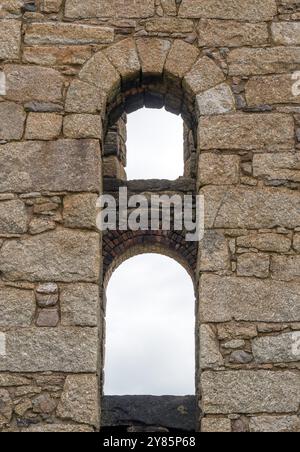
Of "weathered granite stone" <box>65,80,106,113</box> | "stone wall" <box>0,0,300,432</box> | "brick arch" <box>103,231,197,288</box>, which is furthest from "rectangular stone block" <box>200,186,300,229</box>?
"brick arch" <box>103,231,197,288</box>

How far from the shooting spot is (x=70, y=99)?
576 cm

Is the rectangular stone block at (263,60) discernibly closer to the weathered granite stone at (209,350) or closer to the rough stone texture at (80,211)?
the rough stone texture at (80,211)

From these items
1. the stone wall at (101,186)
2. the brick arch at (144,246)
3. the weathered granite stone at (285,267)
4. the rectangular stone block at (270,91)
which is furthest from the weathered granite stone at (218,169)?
the brick arch at (144,246)

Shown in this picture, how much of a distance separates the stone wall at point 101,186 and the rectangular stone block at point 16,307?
0.01 metres

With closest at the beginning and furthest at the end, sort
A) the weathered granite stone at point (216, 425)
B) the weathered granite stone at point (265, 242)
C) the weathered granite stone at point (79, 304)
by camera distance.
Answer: the weathered granite stone at point (216, 425)
the weathered granite stone at point (79, 304)
the weathered granite stone at point (265, 242)

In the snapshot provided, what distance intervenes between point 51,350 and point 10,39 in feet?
8.27

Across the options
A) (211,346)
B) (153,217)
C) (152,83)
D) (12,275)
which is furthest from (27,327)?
(153,217)

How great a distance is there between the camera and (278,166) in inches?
222

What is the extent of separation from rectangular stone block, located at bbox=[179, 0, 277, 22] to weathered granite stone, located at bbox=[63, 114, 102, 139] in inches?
46.4

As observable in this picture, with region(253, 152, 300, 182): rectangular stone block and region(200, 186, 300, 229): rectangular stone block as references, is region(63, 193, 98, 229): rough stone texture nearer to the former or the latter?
region(200, 186, 300, 229): rectangular stone block

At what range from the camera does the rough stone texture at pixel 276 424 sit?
199 inches

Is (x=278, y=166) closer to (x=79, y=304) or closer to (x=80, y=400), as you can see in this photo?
(x=79, y=304)

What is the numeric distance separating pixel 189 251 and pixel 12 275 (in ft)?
20.5

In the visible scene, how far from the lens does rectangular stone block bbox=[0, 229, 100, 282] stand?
17.6 ft
